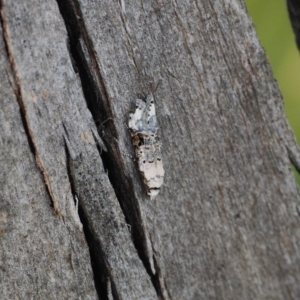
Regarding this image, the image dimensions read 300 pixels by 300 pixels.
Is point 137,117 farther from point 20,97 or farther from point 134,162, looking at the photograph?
point 20,97

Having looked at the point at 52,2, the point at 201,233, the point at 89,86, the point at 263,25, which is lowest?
the point at 201,233

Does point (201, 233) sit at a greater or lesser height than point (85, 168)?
lesser

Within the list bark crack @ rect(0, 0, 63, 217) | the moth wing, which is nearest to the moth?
the moth wing

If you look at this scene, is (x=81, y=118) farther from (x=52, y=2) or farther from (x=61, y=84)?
(x=52, y=2)

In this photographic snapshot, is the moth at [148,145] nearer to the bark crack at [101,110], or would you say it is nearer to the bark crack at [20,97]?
the bark crack at [101,110]

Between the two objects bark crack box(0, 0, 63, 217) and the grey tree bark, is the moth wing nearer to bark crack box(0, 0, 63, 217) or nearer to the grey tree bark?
the grey tree bark

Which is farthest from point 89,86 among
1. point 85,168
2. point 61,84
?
point 85,168

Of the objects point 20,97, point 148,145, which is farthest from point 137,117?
point 20,97

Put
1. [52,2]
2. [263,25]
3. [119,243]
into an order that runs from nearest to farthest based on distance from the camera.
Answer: [52,2] < [119,243] < [263,25]
